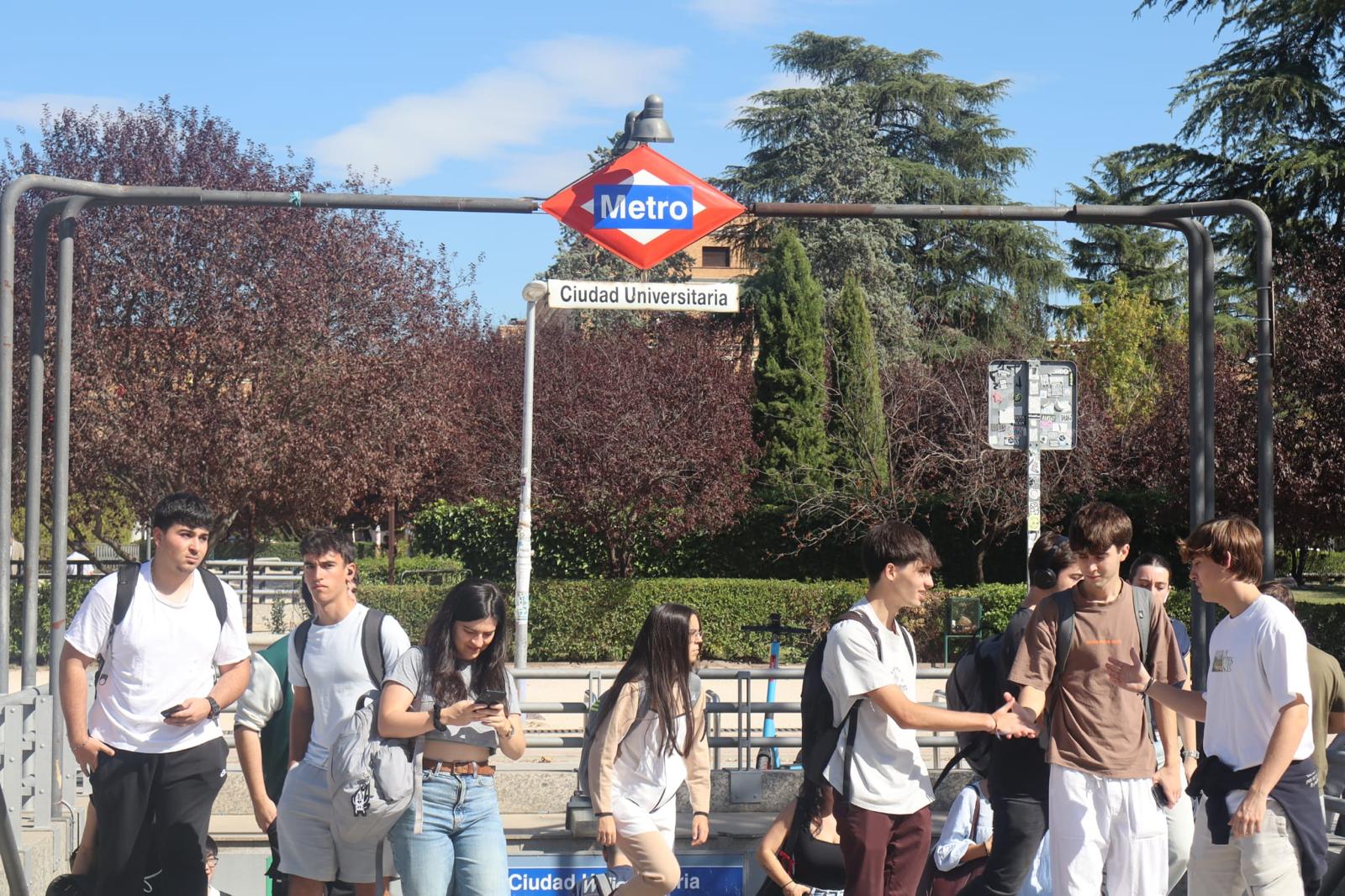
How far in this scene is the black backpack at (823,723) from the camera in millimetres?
5172

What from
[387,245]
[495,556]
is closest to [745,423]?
[495,556]

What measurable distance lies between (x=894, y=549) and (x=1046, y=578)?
123 centimetres

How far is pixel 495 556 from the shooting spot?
30.9 metres

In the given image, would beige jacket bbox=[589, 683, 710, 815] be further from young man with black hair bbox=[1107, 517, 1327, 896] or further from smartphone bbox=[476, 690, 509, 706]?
young man with black hair bbox=[1107, 517, 1327, 896]

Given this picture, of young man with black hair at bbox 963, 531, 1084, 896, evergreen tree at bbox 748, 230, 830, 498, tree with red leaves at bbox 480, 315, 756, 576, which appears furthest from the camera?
evergreen tree at bbox 748, 230, 830, 498

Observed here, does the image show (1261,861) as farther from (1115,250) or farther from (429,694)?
(1115,250)

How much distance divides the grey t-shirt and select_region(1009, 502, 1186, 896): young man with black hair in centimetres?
193

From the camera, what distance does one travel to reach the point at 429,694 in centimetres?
531

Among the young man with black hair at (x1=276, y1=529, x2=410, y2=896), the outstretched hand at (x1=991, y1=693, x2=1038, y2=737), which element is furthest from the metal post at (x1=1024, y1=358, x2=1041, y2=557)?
the young man with black hair at (x1=276, y1=529, x2=410, y2=896)

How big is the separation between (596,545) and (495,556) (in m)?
2.83

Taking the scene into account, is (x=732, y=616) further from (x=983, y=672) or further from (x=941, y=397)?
(x=983, y=672)

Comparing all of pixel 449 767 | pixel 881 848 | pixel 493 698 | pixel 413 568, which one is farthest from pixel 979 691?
pixel 413 568

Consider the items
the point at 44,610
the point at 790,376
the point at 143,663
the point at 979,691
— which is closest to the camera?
the point at 143,663

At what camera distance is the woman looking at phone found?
17.3 feet
